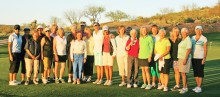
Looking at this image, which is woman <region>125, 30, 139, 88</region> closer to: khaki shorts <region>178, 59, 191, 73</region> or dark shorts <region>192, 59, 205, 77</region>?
khaki shorts <region>178, 59, 191, 73</region>

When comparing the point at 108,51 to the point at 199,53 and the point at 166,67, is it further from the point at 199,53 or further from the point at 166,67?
the point at 199,53

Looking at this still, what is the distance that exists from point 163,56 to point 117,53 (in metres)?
1.64

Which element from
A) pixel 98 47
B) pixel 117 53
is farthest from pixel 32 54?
pixel 117 53

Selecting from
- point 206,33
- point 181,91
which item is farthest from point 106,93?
point 206,33

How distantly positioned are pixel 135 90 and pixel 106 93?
1.03 m

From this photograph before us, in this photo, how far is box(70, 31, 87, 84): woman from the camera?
8.65 m

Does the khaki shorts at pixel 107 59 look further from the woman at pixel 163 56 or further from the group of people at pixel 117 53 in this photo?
the woman at pixel 163 56

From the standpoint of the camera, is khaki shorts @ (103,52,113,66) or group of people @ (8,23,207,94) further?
khaki shorts @ (103,52,113,66)

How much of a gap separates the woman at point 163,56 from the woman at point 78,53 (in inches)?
103

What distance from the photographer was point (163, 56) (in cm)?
761

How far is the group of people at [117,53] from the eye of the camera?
298 inches

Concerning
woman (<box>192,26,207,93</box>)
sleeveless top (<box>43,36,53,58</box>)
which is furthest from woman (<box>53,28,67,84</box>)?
woman (<box>192,26,207,93</box>)

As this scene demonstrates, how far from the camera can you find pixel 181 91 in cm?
722

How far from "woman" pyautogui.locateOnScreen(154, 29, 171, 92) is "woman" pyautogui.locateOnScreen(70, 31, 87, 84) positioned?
103 inches
